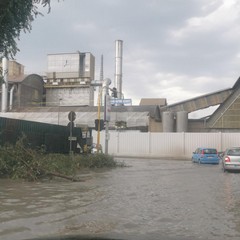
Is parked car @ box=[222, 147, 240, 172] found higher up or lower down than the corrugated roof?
lower down

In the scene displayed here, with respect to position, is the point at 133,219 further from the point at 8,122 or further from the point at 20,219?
the point at 8,122

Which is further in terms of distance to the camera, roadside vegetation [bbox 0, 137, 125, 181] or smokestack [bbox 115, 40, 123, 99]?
smokestack [bbox 115, 40, 123, 99]

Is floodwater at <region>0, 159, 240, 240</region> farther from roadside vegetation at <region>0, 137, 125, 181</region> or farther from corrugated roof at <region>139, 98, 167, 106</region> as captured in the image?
corrugated roof at <region>139, 98, 167, 106</region>

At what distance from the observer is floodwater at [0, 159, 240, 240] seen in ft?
25.2

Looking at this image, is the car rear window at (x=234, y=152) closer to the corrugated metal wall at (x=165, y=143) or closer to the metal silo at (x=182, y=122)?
the corrugated metal wall at (x=165, y=143)

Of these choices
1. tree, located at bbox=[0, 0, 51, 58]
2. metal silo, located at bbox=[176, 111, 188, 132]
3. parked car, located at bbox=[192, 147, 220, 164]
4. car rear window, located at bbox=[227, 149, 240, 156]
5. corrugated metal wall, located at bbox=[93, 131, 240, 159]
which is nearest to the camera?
tree, located at bbox=[0, 0, 51, 58]

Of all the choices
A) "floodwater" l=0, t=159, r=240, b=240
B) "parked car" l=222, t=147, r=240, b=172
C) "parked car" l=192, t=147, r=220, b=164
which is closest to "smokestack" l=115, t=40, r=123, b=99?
"parked car" l=192, t=147, r=220, b=164

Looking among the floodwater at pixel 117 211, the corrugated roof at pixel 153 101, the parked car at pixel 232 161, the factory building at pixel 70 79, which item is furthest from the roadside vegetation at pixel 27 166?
the corrugated roof at pixel 153 101

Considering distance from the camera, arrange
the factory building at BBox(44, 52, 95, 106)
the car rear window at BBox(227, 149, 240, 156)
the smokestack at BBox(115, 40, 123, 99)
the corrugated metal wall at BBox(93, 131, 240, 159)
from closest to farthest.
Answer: the car rear window at BBox(227, 149, 240, 156), the corrugated metal wall at BBox(93, 131, 240, 159), the smokestack at BBox(115, 40, 123, 99), the factory building at BBox(44, 52, 95, 106)

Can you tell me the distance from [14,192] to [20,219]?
4323 mm

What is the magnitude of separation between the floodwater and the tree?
123 inches

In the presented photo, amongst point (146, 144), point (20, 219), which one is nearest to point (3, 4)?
point (20, 219)

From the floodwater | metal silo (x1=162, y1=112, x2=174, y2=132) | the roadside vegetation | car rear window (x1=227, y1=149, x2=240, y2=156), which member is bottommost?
the floodwater

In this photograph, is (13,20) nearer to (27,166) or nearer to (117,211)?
(117,211)
